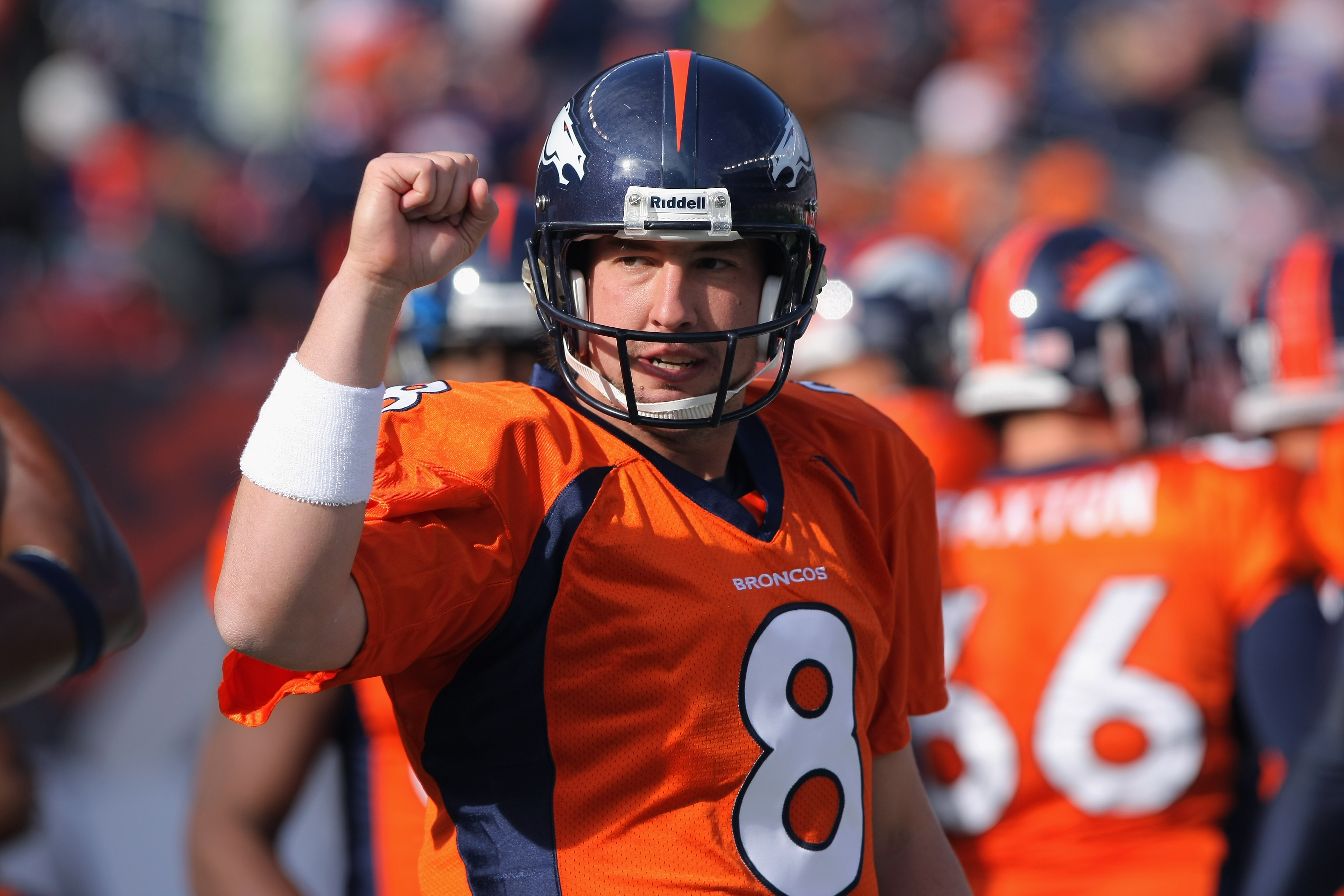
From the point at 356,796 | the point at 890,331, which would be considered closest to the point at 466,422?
the point at 356,796

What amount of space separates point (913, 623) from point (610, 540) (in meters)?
0.59

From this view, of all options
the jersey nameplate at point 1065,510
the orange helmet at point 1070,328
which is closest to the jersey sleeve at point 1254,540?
the jersey nameplate at point 1065,510

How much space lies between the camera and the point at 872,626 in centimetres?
186

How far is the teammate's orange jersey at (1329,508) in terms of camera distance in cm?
293

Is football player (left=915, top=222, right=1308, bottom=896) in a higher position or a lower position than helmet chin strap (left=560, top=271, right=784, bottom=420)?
lower

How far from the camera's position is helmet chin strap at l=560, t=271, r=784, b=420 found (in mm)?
1753

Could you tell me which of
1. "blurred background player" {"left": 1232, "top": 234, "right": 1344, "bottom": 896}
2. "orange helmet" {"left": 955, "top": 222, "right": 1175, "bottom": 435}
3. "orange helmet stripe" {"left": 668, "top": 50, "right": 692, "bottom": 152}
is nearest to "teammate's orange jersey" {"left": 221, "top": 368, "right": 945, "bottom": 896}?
"orange helmet stripe" {"left": 668, "top": 50, "right": 692, "bottom": 152}

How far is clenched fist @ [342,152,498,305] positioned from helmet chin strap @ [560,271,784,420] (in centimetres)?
30

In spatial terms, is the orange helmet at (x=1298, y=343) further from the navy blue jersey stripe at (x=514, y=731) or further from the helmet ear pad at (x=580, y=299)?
the navy blue jersey stripe at (x=514, y=731)

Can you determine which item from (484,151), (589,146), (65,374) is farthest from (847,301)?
(484,151)

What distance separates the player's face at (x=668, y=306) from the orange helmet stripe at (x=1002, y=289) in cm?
188

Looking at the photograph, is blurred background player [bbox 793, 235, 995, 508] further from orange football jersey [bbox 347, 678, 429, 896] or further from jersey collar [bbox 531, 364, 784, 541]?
jersey collar [bbox 531, 364, 784, 541]

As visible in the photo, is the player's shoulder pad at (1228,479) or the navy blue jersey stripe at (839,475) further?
the player's shoulder pad at (1228,479)

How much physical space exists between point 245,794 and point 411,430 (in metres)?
1.24
